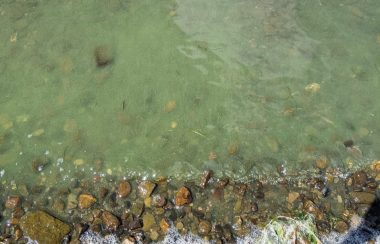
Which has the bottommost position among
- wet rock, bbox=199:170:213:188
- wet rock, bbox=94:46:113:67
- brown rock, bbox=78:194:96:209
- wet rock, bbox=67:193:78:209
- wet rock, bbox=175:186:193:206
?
wet rock, bbox=67:193:78:209

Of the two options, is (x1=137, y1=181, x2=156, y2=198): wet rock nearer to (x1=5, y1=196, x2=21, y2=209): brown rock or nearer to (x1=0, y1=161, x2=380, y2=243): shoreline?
(x1=0, y1=161, x2=380, y2=243): shoreline

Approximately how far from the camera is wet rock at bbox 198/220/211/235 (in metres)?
3.15

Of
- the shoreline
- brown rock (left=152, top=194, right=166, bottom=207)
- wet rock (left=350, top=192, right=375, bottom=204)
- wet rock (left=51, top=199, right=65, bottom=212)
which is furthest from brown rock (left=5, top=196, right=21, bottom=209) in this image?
wet rock (left=350, top=192, right=375, bottom=204)

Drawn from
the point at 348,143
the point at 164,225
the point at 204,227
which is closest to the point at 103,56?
the point at 164,225

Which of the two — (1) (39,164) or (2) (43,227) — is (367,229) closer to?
(2) (43,227)

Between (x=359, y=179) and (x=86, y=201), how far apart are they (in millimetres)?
2271

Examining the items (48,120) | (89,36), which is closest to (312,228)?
(48,120)

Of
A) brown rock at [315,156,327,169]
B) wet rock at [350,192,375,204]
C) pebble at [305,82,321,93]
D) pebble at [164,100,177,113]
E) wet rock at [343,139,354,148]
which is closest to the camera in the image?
wet rock at [350,192,375,204]

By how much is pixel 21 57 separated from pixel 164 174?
210 cm

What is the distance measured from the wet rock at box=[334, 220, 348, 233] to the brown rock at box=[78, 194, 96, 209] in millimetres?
1940

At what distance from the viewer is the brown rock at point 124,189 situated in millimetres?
3379

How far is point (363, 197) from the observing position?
10.8 feet

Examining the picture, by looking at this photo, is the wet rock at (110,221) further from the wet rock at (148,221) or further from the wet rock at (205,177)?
the wet rock at (205,177)

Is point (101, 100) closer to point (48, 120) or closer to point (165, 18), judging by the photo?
point (48, 120)
